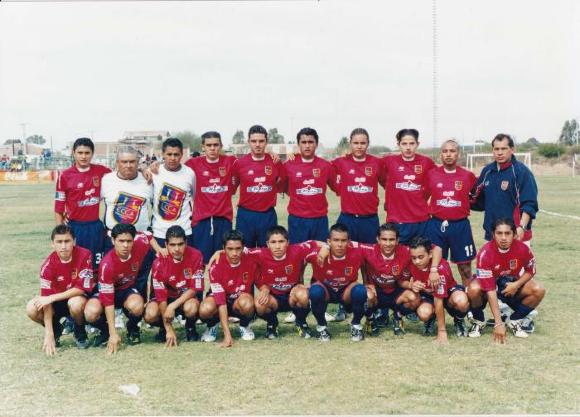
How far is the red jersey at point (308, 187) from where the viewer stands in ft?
Answer: 19.6

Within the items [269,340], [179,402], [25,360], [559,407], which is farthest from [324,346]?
[25,360]

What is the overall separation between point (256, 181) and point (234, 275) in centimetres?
115

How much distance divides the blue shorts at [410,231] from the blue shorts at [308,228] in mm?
767

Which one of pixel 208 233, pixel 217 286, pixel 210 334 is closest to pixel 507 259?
pixel 217 286

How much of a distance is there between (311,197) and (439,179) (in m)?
1.28

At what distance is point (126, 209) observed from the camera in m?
5.53

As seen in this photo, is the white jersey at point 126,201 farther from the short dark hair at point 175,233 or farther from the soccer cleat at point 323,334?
the soccer cleat at point 323,334

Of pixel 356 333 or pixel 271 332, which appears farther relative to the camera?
pixel 271 332

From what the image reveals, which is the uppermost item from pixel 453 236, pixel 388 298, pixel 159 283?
pixel 453 236

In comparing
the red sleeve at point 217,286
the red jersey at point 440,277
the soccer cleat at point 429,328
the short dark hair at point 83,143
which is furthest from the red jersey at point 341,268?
the short dark hair at point 83,143

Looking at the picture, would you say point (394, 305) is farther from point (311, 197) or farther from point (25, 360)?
point (25, 360)

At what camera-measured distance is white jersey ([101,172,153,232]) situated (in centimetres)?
553

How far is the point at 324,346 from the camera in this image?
16.0 feet

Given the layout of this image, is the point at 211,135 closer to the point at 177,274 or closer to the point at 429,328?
the point at 177,274
